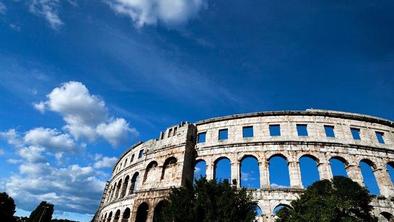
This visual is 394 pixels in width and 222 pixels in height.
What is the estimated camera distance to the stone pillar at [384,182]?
19.4 meters

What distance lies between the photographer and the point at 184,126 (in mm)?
23594

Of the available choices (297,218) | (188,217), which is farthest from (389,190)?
(188,217)

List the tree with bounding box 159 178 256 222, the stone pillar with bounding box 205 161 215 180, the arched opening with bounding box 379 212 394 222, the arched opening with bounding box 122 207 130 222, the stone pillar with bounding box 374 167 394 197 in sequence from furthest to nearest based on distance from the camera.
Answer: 1. the arched opening with bounding box 122 207 130 222
2. the stone pillar with bounding box 205 161 215 180
3. the stone pillar with bounding box 374 167 394 197
4. the arched opening with bounding box 379 212 394 222
5. the tree with bounding box 159 178 256 222

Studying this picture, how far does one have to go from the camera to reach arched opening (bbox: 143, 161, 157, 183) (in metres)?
22.4

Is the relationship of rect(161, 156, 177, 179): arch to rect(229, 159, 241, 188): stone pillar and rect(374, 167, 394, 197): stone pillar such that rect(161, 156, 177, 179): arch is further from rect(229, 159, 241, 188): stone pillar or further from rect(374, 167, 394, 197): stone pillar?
rect(374, 167, 394, 197): stone pillar

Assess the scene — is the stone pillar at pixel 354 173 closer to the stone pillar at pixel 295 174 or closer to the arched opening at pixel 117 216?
the stone pillar at pixel 295 174

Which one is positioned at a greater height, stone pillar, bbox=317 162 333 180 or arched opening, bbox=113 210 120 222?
stone pillar, bbox=317 162 333 180

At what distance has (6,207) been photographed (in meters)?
28.6

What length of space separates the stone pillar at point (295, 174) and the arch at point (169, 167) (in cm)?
970

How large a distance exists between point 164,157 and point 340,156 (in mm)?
15076

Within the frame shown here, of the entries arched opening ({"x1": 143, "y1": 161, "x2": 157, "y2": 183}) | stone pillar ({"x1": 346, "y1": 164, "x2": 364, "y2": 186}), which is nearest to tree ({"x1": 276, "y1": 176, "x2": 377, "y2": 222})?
stone pillar ({"x1": 346, "y1": 164, "x2": 364, "y2": 186})

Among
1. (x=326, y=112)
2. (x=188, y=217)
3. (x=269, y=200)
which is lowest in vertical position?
(x=188, y=217)

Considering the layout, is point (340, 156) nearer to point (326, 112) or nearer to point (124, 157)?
point (326, 112)

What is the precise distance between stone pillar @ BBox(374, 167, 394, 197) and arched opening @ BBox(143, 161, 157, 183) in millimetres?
18878
